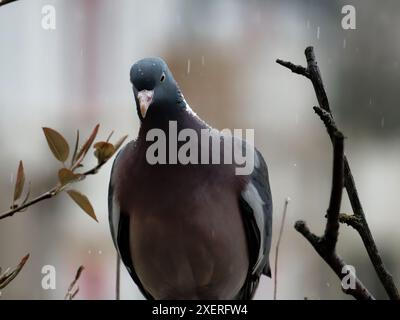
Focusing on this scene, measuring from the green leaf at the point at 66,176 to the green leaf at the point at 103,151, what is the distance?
3 centimetres

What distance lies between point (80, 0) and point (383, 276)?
11.9ft

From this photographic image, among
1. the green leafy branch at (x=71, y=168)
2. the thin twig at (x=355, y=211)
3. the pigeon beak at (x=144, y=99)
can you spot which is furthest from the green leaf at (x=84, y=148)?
the pigeon beak at (x=144, y=99)

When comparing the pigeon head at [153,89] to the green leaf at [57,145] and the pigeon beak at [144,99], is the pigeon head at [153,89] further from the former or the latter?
the green leaf at [57,145]

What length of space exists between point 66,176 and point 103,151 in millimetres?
47

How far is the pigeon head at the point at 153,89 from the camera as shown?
1342 mm

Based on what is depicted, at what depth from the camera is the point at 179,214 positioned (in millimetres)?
1427

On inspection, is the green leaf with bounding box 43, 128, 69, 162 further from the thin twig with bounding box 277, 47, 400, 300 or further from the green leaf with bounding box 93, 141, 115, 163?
the thin twig with bounding box 277, 47, 400, 300

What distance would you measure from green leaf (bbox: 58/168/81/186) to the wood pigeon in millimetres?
675

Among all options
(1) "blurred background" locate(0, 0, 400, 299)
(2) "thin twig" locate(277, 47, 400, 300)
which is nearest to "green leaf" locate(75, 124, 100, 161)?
(2) "thin twig" locate(277, 47, 400, 300)

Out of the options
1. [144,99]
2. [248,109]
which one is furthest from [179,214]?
[248,109]

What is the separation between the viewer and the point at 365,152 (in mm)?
3367

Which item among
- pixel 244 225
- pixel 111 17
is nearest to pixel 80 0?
pixel 111 17

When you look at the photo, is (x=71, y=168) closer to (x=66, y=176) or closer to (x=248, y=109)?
(x=66, y=176)
